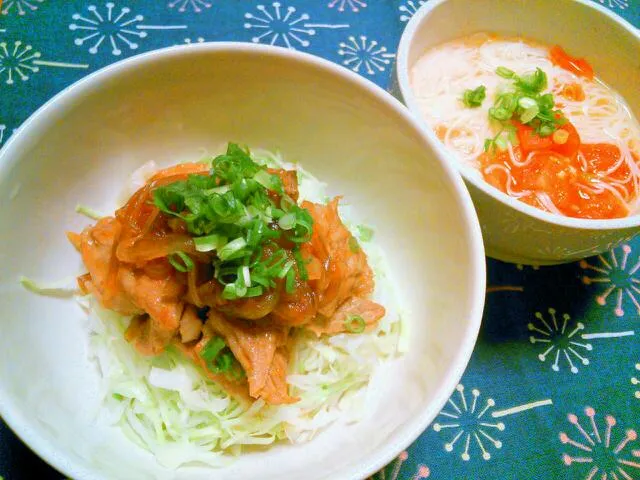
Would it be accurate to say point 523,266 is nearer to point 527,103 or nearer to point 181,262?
point 527,103

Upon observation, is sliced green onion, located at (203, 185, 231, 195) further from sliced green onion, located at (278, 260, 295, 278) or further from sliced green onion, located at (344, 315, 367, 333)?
sliced green onion, located at (344, 315, 367, 333)

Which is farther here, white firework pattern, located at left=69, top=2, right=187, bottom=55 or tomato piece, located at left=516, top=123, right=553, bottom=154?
A: white firework pattern, located at left=69, top=2, right=187, bottom=55

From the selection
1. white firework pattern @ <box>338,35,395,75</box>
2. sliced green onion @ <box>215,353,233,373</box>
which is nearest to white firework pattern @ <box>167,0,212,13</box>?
white firework pattern @ <box>338,35,395,75</box>

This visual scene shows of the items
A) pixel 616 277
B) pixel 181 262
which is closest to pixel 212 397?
pixel 181 262

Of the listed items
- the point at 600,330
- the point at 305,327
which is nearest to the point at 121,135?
the point at 305,327

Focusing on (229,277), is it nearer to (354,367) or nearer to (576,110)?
(354,367)

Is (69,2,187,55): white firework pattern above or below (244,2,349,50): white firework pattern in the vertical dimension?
above

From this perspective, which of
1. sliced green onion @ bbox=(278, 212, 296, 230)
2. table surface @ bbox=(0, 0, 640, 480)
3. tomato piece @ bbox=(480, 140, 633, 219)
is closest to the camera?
sliced green onion @ bbox=(278, 212, 296, 230)
